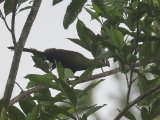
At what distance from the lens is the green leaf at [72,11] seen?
2409 mm

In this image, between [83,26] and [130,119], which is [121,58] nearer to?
[130,119]

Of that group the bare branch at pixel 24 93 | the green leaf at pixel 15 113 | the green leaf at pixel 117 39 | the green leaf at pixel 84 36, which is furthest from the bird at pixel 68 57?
the green leaf at pixel 15 113

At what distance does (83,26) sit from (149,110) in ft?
2.12

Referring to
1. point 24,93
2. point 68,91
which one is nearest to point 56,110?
point 68,91

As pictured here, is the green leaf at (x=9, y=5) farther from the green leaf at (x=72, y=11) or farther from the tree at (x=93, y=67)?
the green leaf at (x=72, y=11)

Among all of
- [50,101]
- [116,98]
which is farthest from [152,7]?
[116,98]

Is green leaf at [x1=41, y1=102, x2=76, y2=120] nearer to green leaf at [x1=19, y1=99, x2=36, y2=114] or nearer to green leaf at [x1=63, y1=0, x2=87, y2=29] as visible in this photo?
green leaf at [x1=19, y1=99, x2=36, y2=114]

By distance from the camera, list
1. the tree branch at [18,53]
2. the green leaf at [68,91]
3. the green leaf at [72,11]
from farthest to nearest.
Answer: the green leaf at [72,11] < the tree branch at [18,53] < the green leaf at [68,91]

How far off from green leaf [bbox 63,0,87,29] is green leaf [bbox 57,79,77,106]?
0.66 m

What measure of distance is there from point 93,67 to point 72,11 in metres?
0.53

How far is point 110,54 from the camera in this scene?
7.10ft

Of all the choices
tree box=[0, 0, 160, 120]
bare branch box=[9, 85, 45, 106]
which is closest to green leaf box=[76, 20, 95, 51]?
tree box=[0, 0, 160, 120]

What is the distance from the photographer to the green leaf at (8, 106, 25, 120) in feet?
6.67

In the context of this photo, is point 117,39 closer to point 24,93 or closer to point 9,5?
A: point 24,93
